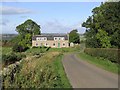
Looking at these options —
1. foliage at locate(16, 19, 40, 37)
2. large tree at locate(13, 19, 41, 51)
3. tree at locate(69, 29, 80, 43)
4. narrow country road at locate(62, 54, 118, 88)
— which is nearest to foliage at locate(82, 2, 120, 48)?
narrow country road at locate(62, 54, 118, 88)

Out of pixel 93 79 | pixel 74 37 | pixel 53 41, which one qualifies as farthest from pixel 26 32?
pixel 93 79

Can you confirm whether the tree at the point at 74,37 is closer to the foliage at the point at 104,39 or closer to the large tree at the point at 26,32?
the large tree at the point at 26,32

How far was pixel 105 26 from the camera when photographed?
5159 centimetres

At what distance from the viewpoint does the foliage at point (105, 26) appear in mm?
42922

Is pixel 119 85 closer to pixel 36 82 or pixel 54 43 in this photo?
pixel 36 82

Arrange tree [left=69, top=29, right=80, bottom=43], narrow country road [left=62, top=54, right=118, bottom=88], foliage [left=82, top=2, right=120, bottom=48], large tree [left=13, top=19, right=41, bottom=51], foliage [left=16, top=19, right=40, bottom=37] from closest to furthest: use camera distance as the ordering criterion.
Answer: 1. narrow country road [left=62, top=54, right=118, bottom=88]
2. foliage [left=82, top=2, right=120, bottom=48]
3. large tree [left=13, top=19, right=41, bottom=51]
4. foliage [left=16, top=19, right=40, bottom=37]
5. tree [left=69, top=29, right=80, bottom=43]

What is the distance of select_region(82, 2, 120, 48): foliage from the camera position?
141ft

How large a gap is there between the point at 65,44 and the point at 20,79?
320 feet

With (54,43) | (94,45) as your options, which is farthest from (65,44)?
→ (94,45)

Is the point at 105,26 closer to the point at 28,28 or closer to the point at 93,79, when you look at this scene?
the point at 93,79

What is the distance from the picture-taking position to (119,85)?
16.4 metres

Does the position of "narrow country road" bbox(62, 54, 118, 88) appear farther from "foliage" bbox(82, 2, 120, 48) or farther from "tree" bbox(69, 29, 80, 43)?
"tree" bbox(69, 29, 80, 43)

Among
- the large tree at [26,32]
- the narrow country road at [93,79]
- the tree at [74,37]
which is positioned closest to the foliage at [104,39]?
the narrow country road at [93,79]

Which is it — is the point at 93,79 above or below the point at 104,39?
below
